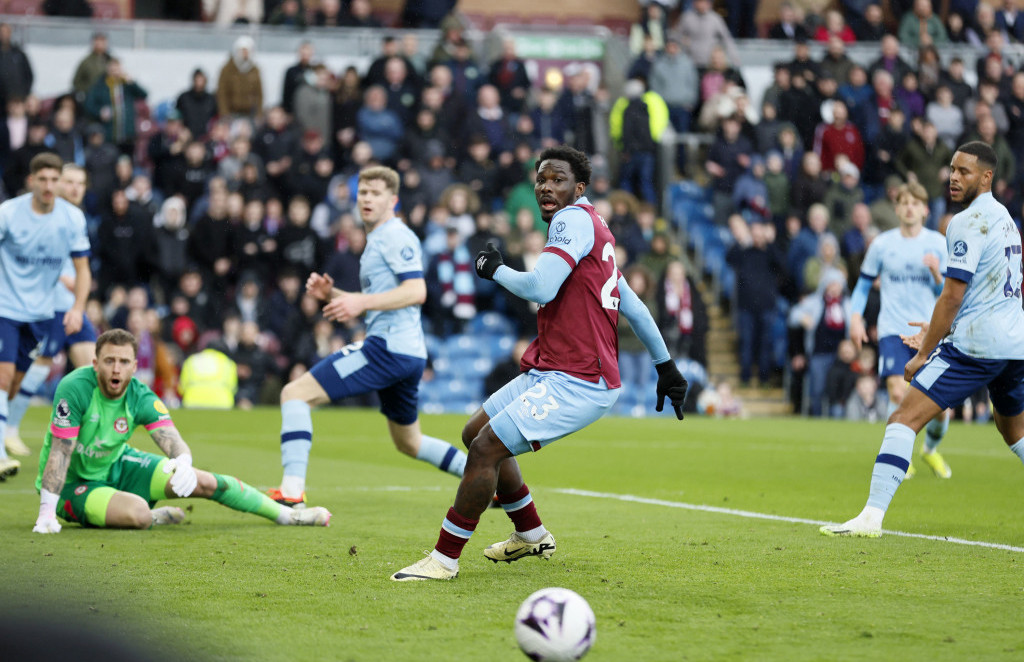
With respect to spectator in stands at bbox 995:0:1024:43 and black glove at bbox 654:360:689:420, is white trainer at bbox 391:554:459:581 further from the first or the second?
spectator in stands at bbox 995:0:1024:43

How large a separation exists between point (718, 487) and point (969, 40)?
19110 mm

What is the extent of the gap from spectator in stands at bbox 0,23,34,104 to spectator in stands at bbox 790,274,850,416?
12484mm

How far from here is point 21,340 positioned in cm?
1110

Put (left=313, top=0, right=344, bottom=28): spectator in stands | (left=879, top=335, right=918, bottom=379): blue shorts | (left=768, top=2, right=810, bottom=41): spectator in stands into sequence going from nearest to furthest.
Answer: (left=879, top=335, right=918, bottom=379): blue shorts, (left=313, top=0, right=344, bottom=28): spectator in stands, (left=768, top=2, right=810, bottom=41): spectator in stands

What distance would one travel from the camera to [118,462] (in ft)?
26.0

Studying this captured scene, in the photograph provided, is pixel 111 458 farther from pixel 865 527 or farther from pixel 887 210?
pixel 887 210

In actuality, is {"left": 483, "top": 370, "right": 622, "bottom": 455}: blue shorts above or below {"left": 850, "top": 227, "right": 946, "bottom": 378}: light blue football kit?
below

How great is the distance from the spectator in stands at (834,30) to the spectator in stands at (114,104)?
13.4 meters

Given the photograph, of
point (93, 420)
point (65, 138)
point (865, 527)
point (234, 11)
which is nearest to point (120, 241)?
point (65, 138)

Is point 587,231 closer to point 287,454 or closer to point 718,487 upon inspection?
point 287,454

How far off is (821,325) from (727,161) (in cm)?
355

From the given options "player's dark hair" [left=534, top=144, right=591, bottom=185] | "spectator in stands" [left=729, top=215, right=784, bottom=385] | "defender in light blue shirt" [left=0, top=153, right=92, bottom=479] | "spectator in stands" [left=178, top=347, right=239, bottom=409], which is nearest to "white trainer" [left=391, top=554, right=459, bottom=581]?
"player's dark hair" [left=534, top=144, right=591, bottom=185]

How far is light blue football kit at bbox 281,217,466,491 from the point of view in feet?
28.7

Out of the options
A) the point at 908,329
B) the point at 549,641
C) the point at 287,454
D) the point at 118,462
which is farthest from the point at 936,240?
the point at 549,641
